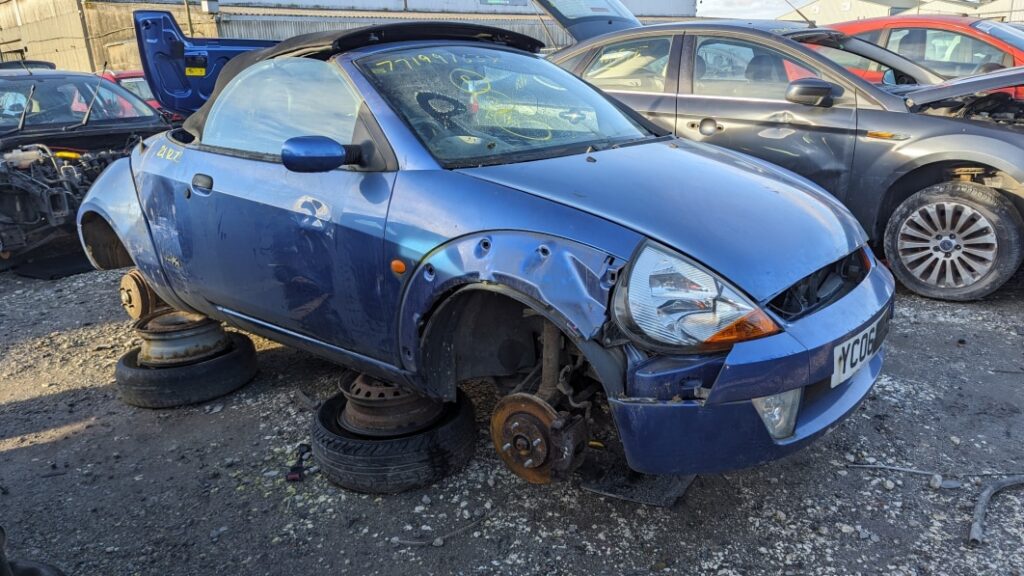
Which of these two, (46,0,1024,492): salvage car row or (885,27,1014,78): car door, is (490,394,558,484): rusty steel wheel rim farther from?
(885,27,1014,78): car door

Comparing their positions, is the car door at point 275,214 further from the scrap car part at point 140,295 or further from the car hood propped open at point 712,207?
the scrap car part at point 140,295

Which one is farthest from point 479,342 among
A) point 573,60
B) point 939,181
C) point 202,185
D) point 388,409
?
point 573,60

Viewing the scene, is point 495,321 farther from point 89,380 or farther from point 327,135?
point 89,380

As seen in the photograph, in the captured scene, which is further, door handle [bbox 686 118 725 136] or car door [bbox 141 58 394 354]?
door handle [bbox 686 118 725 136]

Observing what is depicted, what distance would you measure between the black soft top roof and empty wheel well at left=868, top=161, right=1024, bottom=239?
2588 millimetres

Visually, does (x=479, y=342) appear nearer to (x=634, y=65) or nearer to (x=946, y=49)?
(x=634, y=65)

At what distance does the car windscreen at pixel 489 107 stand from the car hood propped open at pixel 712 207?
175mm

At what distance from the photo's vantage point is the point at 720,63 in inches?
205

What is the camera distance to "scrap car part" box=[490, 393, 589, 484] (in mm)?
2367

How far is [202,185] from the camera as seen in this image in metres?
3.19

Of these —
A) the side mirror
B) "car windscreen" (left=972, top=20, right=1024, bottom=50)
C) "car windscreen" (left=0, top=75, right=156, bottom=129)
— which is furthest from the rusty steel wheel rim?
"car windscreen" (left=972, top=20, right=1024, bottom=50)

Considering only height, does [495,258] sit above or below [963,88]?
below

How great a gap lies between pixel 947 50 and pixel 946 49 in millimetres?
15

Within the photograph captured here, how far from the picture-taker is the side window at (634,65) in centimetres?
540
